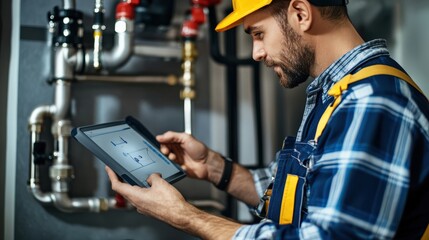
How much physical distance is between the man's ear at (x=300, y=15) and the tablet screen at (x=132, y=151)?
38 cm

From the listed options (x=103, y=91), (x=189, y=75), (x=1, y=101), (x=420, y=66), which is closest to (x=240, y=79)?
(x=189, y=75)

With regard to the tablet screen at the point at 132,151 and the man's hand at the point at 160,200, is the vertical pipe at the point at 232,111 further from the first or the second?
the man's hand at the point at 160,200

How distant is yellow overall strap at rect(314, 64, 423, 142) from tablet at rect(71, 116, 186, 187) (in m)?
0.34

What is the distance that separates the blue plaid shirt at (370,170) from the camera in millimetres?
669

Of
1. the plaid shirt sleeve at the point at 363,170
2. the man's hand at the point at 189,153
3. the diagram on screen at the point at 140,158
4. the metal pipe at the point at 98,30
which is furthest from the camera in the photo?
the man's hand at the point at 189,153

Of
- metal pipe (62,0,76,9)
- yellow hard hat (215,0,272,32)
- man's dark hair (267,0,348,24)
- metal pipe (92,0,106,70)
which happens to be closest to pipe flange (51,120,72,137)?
metal pipe (92,0,106,70)

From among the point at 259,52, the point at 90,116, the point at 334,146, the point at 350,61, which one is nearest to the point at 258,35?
the point at 259,52

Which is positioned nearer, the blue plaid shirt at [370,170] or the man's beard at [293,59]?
the blue plaid shirt at [370,170]

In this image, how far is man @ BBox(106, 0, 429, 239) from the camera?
0.67 meters

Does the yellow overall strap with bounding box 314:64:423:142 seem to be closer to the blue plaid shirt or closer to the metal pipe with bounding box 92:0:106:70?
the blue plaid shirt

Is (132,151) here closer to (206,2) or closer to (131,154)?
(131,154)

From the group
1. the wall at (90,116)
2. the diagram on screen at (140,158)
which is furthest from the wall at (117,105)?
the diagram on screen at (140,158)

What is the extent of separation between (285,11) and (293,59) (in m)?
0.09

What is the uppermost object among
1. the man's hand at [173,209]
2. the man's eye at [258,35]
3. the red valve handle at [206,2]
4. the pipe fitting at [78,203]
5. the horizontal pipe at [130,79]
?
the red valve handle at [206,2]
